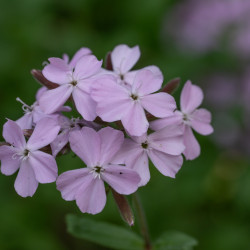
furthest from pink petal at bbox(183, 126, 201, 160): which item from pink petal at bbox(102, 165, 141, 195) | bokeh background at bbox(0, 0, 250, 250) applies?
bokeh background at bbox(0, 0, 250, 250)

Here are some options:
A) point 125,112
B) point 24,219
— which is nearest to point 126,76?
point 125,112

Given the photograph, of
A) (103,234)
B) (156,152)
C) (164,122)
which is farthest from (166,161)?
(103,234)

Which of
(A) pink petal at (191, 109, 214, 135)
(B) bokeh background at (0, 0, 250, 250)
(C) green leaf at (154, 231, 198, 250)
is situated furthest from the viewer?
(B) bokeh background at (0, 0, 250, 250)

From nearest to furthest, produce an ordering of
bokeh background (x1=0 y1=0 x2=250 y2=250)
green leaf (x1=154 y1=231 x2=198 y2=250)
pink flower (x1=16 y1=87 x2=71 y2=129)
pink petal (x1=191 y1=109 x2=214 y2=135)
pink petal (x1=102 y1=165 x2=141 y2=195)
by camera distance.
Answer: pink petal (x1=102 y1=165 x2=141 y2=195) → pink flower (x1=16 y1=87 x2=71 y2=129) → pink petal (x1=191 y1=109 x2=214 y2=135) → green leaf (x1=154 y1=231 x2=198 y2=250) → bokeh background (x1=0 y1=0 x2=250 y2=250)

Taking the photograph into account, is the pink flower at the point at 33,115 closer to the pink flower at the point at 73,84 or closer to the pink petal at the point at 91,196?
the pink flower at the point at 73,84

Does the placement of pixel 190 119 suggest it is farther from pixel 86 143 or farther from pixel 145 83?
pixel 86 143

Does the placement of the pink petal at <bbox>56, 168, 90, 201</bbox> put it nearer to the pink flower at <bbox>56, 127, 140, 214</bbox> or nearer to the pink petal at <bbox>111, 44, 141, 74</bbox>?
the pink flower at <bbox>56, 127, 140, 214</bbox>

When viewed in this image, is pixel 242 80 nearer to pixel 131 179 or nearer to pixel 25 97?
pixel 25 97
